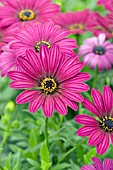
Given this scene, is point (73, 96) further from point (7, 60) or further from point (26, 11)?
point (26, 11)

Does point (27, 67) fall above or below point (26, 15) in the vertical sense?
below

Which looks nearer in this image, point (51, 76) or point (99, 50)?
point (51, 76)

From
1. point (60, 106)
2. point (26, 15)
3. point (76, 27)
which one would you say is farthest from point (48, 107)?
point (76, 27)

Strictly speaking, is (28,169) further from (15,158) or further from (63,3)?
(63,3)

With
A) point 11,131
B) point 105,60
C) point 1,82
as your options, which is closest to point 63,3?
point 1,82

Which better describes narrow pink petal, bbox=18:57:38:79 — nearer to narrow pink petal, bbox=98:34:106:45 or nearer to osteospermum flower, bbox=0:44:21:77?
osteospermum flower, bbox=0:44:21:77

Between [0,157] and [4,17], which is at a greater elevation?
[4,17]
